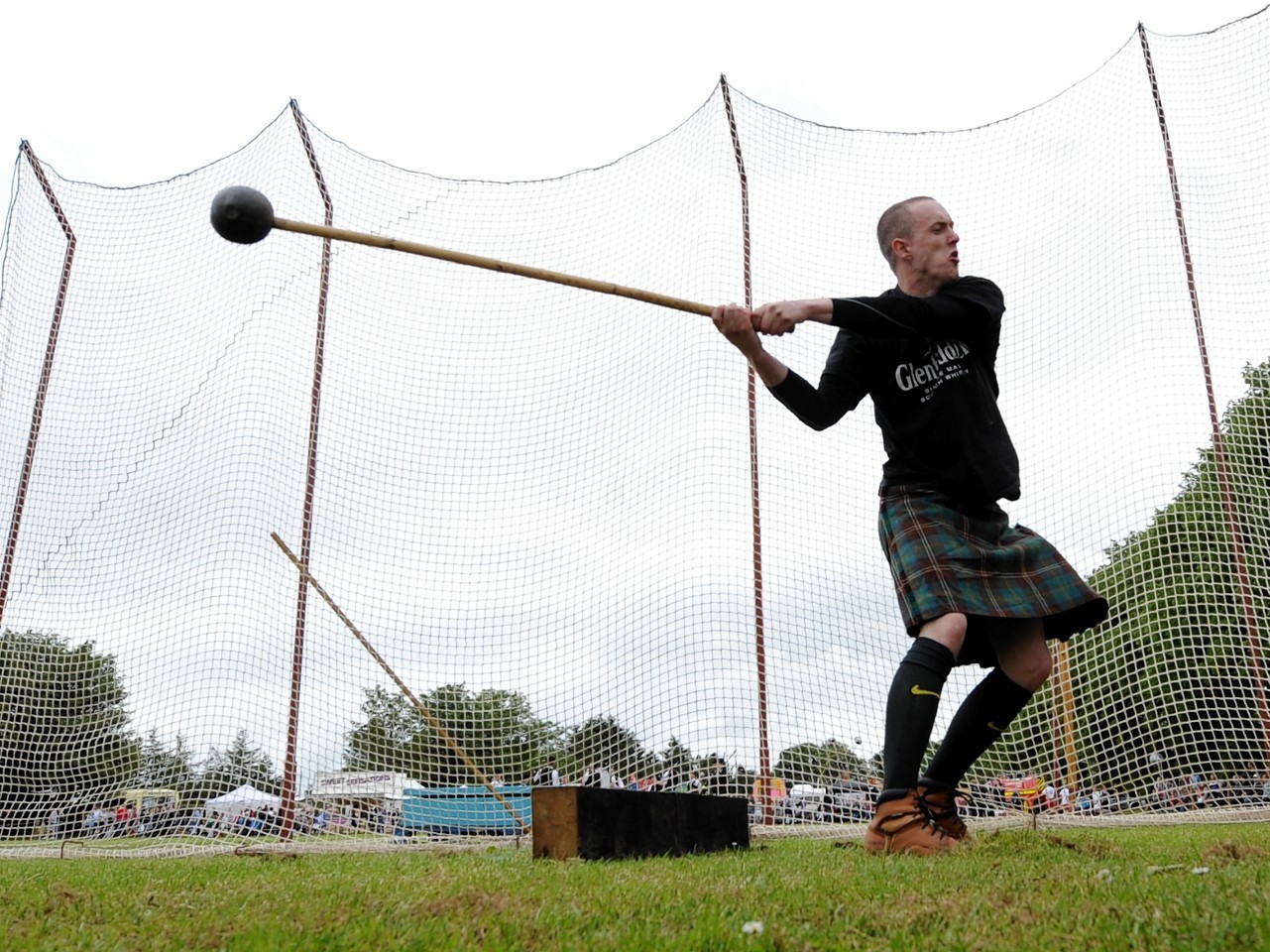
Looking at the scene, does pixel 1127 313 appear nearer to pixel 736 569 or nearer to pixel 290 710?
pixel 736 569

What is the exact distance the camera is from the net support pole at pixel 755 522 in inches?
207

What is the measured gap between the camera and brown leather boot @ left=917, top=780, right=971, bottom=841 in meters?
2.91

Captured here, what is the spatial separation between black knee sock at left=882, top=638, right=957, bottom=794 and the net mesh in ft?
7.67

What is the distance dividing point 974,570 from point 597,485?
3.37 meters

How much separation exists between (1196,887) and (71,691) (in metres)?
6.58

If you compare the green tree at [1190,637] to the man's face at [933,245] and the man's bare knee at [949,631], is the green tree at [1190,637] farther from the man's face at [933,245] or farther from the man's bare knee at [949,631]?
the man's bare knee at [949,631]

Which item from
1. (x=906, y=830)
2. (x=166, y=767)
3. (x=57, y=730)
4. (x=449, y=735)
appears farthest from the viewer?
(x=57, y=730)

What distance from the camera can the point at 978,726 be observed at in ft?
10.0

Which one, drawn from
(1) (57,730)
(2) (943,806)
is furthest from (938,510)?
(1) (57,730)

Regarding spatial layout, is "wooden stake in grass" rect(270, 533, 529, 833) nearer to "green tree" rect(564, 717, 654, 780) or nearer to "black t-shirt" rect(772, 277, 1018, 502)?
"green tree" rect(564, 717, 654, 780)

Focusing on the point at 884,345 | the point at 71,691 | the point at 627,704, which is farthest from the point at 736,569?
the point at 71,691

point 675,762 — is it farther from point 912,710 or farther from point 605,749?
point 912,710

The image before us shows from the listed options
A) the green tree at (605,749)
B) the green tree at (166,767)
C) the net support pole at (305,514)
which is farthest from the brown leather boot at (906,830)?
the green tree at (166,767)

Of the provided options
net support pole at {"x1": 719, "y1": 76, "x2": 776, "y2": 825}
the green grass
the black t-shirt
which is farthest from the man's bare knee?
net support pole at {"x1": 719, "y1": 76, "x2": 776, "y2": 825}
